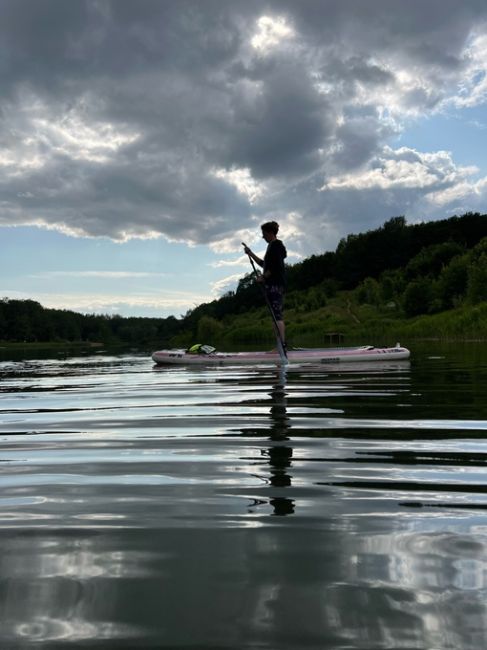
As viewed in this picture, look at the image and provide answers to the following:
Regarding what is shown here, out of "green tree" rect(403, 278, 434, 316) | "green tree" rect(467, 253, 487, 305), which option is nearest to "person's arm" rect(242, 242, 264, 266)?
"green tree" rect(467, 253, 487, 305)

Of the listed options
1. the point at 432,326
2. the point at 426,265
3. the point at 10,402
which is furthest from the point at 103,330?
the point at 10,402

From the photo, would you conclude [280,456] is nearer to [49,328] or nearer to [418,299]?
[418,299]

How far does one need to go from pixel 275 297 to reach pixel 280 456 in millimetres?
9486

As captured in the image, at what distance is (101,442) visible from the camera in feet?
12.7

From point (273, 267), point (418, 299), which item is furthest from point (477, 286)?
point (273, 267)

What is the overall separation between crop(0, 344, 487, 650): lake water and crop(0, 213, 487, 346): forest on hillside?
167 feet

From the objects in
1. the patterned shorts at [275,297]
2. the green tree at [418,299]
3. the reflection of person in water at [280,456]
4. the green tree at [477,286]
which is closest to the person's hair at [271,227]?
the patterned shorts at [275,297]

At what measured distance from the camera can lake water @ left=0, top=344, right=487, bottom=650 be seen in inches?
54.9

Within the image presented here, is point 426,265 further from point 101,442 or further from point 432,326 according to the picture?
point 101,442

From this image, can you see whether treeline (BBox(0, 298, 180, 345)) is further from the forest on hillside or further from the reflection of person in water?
the reflection of person in water

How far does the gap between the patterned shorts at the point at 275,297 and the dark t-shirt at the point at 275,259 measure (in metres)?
0.27

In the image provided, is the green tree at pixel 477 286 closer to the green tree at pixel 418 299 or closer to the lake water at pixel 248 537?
the green tree at pixel 418 299

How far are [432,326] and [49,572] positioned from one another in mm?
44654

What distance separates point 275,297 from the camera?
1255 cm
